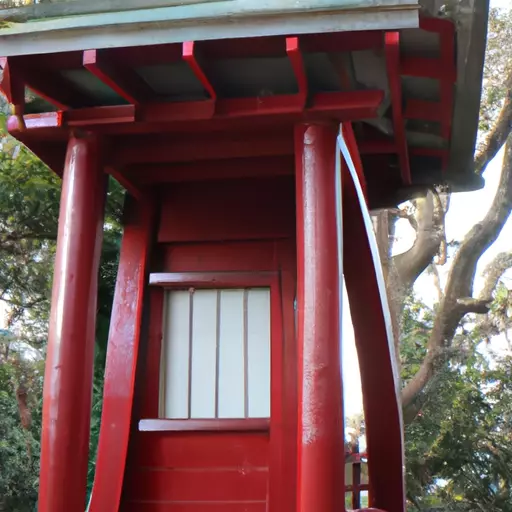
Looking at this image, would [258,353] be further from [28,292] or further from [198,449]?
[28,292]

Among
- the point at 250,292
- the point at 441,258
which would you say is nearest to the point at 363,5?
the point at 250,292

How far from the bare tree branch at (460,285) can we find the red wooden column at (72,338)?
741 cm

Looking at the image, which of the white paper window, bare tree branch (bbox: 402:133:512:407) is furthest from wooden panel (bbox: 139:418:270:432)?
bare tree branch (bbox: 402:133:512:407)

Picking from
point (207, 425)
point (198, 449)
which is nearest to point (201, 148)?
point (207, 425)

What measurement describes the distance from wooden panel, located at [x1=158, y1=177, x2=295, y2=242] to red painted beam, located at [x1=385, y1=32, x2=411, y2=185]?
86 centimetres

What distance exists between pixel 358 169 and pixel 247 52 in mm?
1539

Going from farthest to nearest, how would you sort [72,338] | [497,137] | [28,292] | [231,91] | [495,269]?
[495,269]
[497,137]
[28,292]
[231,91]
[72,338]

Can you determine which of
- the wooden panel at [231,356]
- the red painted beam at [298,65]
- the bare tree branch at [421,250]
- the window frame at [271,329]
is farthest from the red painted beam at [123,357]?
the bare tree branch at [421,250]

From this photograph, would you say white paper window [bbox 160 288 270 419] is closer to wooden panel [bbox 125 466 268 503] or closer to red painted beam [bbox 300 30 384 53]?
wooden panel [bbox 125 466 268 503]

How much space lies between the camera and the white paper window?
4633 millimetres

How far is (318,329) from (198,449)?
66.1 inches

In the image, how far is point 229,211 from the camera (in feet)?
16.4

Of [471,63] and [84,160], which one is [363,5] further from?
[84,160]

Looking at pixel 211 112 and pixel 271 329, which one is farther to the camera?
pixel 271 329
